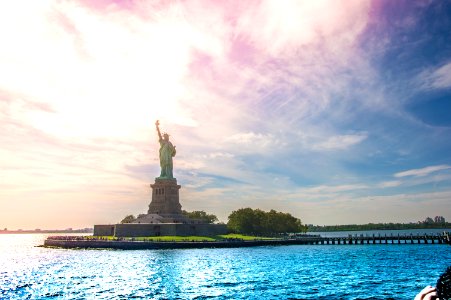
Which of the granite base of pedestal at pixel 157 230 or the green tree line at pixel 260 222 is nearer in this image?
the granite base of pedestal at pixel 157 230

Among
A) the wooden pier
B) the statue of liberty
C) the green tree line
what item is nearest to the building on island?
the statue of liberty

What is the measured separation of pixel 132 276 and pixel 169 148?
227 ft

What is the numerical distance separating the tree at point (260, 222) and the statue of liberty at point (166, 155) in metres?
30.3

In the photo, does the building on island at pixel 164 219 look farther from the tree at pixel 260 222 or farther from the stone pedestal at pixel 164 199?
the tree at pixel 260 222

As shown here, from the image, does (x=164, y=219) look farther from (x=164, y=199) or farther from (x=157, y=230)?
(x=164, y=199)

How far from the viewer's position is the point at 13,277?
166ft

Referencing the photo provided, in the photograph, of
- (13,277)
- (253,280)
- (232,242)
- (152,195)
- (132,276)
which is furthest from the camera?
(152,195)

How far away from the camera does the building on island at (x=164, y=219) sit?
96812mm

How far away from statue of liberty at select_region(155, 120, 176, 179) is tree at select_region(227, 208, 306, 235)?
3026cm

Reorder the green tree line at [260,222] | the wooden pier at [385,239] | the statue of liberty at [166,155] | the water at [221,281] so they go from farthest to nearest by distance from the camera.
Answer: the green tree line at [260,222]
the statue of liberty at [166,155]
the wooden pier at [385,239]
the water at [221,281]

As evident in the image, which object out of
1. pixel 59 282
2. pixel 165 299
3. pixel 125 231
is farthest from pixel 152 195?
pixel 165 299

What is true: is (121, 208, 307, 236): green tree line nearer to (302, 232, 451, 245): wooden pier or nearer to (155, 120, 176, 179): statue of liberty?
(302, 232, 451, 245): wooden pier

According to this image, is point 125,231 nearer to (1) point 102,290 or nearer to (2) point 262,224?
(2) point 262,224

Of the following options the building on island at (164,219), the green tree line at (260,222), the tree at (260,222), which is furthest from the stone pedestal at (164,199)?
the tree at (260,222)
